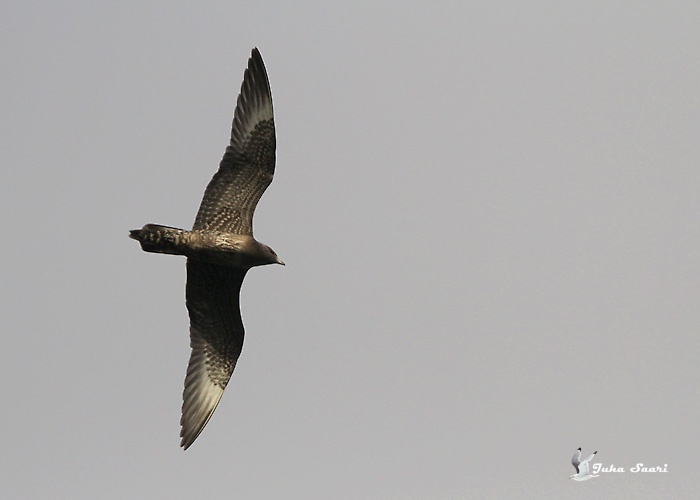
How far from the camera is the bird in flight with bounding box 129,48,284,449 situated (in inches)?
891

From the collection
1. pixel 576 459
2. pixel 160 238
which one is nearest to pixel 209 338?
pixel 160 238

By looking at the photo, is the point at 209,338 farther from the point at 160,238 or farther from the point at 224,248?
the point at 160,238

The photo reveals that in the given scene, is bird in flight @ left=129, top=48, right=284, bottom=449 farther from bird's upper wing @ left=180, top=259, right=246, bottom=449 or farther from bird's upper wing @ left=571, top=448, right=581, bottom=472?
bird's upper wing @ left=571, top=448, right=581, bottom=472

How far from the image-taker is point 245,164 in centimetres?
2306

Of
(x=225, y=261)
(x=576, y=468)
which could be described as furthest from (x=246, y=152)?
(x=576, y=468)

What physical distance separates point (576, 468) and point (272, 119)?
57.9ft

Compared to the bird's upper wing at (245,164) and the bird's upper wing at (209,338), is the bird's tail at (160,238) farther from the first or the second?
the bird's upper wing at (209,338)

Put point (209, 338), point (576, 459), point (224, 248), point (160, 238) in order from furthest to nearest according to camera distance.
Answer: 1. point (576, 459)
2. point (209, 338)
3. point (224, 248)
4. point (160, 238)

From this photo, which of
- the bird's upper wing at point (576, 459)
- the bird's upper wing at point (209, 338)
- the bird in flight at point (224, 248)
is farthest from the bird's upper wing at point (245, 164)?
the bird's upper wing at point (576, 459)

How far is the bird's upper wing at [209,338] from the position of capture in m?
23.6

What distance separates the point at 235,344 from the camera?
80.5ft

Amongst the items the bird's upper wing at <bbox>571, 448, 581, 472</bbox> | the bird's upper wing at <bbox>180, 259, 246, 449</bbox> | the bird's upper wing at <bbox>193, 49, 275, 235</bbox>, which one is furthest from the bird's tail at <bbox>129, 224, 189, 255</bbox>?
the bird's upper wing at <bbox>571, 448, 581, 472</bbox>

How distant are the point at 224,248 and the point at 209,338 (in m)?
2.91

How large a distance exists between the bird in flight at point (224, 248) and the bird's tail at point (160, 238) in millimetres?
22
